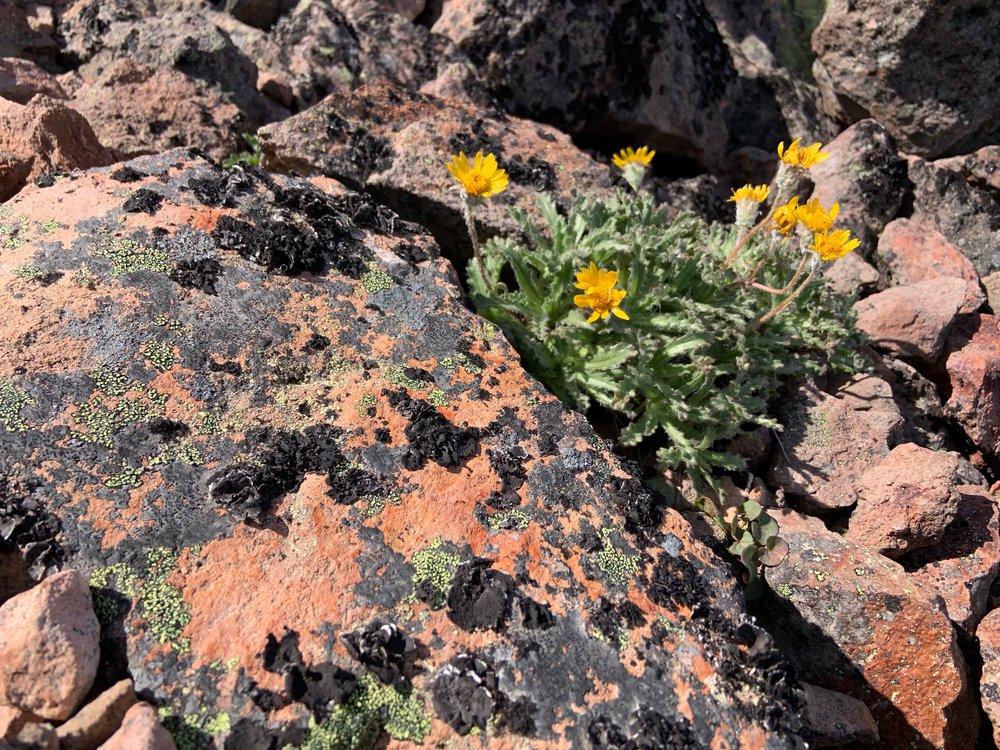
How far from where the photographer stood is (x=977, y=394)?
489cm

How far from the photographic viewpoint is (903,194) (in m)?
6.24

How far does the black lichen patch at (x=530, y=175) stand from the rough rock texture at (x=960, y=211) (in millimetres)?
3133

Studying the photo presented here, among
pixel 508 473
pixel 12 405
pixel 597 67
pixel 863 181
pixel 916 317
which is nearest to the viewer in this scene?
pixel 12 405

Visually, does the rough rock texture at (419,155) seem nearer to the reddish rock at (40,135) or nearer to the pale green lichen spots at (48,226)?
the reddish rock at (40,135)

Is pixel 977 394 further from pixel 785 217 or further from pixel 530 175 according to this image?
pixel 530 175

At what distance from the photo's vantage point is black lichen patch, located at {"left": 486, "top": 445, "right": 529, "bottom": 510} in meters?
3.22

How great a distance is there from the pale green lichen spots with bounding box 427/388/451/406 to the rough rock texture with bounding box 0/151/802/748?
0.04ft

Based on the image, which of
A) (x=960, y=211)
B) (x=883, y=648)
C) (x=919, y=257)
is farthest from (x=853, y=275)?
(x=883, y=648)

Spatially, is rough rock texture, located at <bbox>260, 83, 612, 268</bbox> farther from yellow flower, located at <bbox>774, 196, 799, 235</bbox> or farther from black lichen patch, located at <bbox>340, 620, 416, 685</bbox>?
black lichen patch, located at <bbox>340, 620, 416, 685</bbox>

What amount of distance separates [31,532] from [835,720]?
130 inches

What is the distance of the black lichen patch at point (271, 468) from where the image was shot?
2924 mm

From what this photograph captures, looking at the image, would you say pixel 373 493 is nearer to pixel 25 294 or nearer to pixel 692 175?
pixel 25 294

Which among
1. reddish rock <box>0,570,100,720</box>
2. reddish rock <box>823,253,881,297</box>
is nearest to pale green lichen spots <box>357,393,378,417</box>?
reddish rock <box>0,570,100,720</box>

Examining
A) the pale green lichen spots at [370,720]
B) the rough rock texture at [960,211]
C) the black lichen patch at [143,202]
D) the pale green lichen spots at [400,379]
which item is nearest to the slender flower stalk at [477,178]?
the pale green lichen spots at [400,379]
